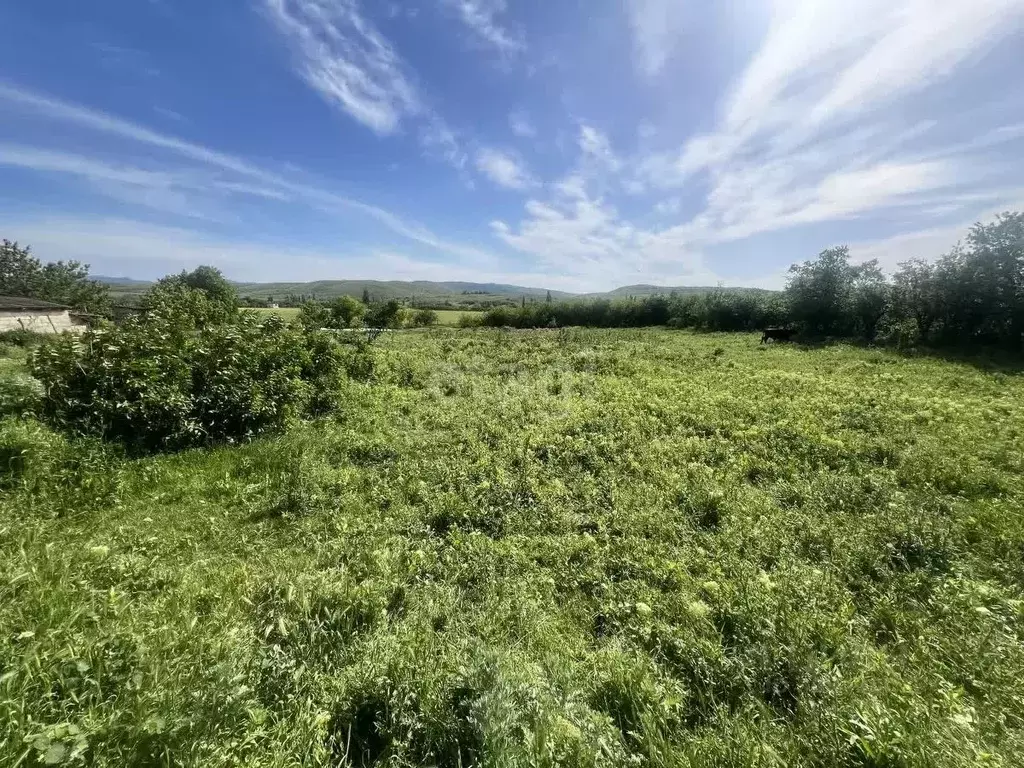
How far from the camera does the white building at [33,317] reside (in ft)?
105

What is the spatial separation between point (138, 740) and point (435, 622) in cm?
211

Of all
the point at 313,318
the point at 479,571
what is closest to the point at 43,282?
the point at 313,318

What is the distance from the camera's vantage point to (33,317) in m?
34.2

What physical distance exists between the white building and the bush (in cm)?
3334

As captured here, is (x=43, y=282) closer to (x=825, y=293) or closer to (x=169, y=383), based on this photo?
(x=169, y=383)

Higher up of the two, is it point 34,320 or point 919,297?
point 919,297

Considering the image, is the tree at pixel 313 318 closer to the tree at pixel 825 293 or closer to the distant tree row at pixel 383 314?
the distant tree row at pixel 383 314

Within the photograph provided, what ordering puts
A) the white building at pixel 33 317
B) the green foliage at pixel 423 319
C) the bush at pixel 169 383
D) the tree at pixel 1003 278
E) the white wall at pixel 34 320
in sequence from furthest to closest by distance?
the green foliage at pixel 423 319
the white building at pixel 33 317
the white wall at pixel 34 320
the tree at pixel 1003 278
the bush at pixel 169 383

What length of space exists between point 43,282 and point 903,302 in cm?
9774

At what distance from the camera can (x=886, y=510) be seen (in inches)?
223

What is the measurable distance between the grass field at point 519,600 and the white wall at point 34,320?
37.7m

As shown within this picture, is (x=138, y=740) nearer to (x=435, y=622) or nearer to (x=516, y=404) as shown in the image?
(x=435, y=622)

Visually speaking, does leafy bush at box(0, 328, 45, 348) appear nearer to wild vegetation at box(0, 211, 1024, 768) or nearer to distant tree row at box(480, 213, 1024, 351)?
wild vegetation at box(0, 211, 1024, 768)

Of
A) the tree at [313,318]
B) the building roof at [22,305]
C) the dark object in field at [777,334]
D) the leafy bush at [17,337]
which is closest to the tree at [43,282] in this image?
the building roof at [22,305]
